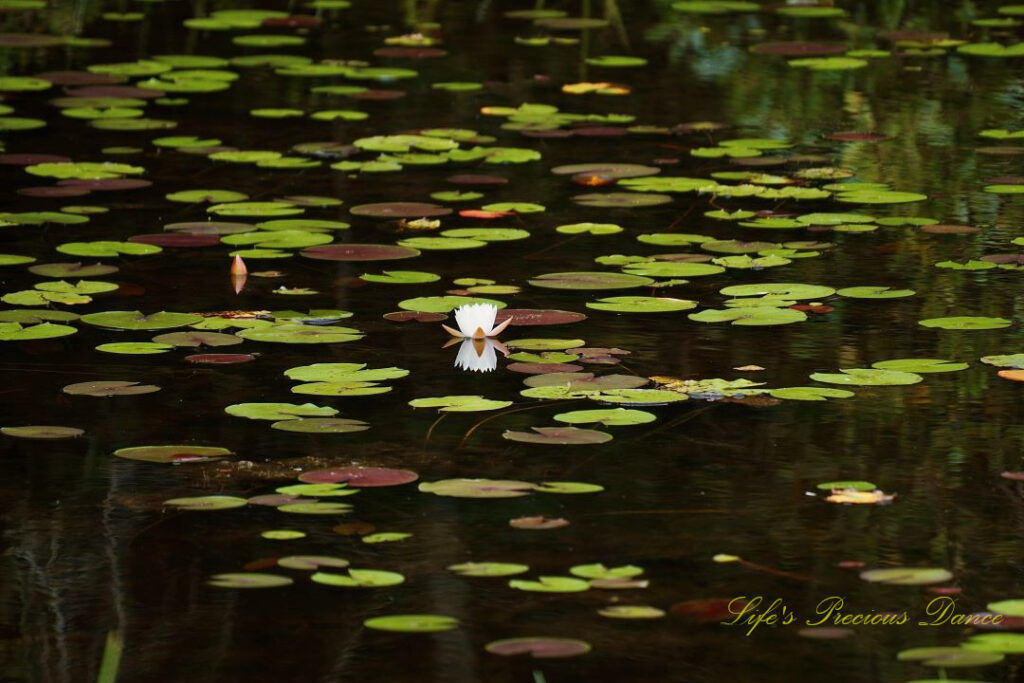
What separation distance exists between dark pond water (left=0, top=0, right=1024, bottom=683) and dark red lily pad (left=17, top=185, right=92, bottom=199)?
0.02 m

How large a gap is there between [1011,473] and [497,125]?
331cm

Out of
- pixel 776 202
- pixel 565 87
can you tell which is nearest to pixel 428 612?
pixel 776 202

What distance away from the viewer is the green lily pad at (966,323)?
3.81 meters

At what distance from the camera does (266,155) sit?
5.60m

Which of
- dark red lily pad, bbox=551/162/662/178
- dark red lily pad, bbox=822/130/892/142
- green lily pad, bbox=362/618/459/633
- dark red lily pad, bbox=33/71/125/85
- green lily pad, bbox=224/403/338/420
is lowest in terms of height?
green lily pad, bbox=362/618/459/633

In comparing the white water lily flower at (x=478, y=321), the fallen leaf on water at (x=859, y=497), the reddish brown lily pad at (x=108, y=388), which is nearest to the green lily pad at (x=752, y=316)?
the white water lily flower at (x=478, y=321)

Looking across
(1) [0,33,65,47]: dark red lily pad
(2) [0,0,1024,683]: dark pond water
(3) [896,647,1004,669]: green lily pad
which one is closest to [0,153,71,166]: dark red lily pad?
(2) [0,0,1024,683]: dark pond water

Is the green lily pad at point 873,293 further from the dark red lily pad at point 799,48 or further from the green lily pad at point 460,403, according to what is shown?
the dark red lily pad at point 799,48

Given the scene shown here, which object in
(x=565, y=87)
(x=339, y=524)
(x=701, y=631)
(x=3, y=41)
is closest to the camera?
(x=701, y=631)

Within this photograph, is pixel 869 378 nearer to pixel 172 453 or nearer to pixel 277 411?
pixel 277 411

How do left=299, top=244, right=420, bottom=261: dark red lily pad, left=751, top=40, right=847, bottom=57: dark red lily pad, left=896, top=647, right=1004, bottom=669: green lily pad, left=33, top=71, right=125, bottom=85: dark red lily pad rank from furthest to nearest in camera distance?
left=751, top=40, right=847, bottom=57: dark red lily pad → left=33, top=71, right=125, bottom=85: dark red lily pad → left=299, top=244, right=420, bottom=261: dark red lily pad → left=896, top=647, right=1004, bottom=669: green lily pad

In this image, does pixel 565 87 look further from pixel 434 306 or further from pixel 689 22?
pixel 434 306

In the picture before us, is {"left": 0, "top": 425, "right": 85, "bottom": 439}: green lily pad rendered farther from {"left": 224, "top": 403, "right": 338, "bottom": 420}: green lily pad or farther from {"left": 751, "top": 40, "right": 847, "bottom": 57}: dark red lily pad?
{"left": 751, "top": 40, "right": 847, "bottom": 57}: dark red lily pad

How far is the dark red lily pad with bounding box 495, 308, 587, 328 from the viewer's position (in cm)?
390
